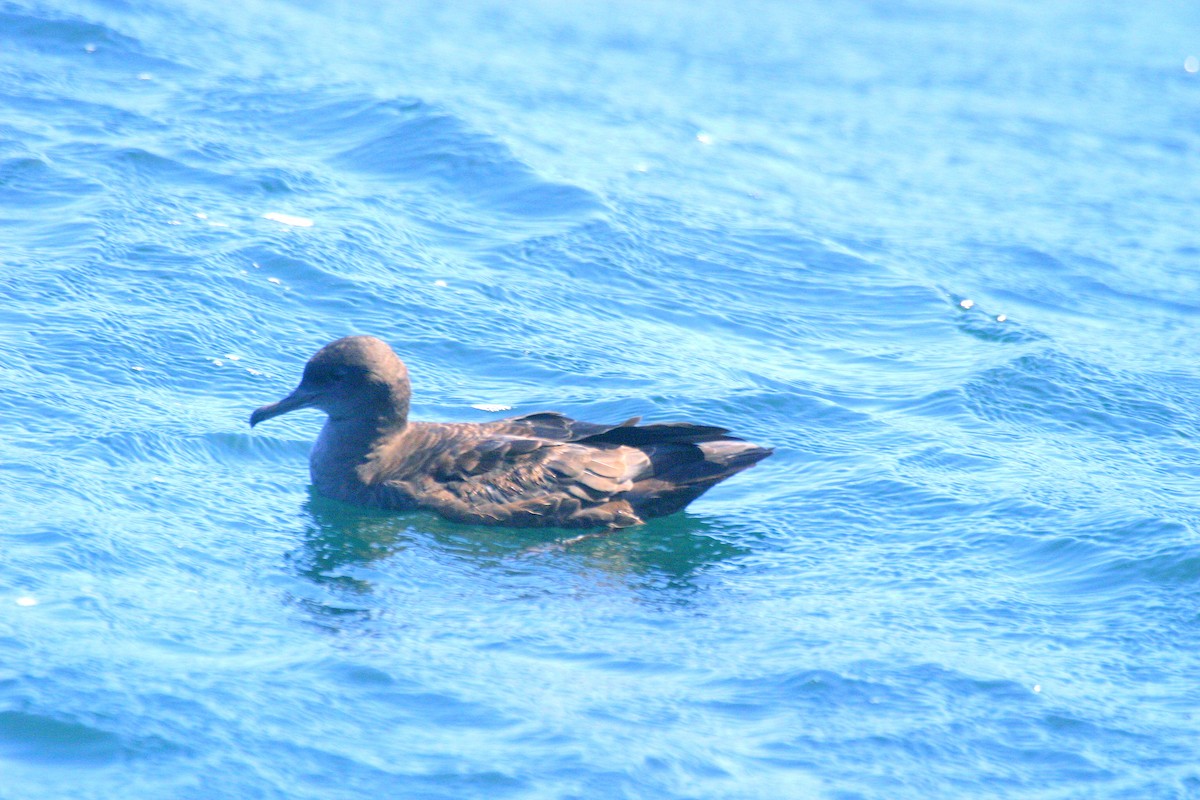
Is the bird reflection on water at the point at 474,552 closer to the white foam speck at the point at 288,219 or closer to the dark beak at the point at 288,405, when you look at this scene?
the dark beak at the point at 288,405

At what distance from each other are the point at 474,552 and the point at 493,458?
25.2 inches

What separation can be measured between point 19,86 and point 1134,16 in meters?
16.9

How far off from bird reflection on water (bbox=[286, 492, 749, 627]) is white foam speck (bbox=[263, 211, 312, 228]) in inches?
177

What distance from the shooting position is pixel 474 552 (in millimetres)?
7660

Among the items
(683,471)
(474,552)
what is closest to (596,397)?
(683,471)

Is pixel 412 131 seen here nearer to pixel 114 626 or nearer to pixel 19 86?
pixel 19 86

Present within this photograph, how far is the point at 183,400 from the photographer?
9.27 meters

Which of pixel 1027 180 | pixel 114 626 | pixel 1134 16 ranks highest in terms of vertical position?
pixel 1134 16

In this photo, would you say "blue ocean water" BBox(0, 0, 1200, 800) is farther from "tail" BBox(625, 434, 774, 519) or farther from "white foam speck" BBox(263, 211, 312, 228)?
"tail" BBox(625, 434, 774, 519)

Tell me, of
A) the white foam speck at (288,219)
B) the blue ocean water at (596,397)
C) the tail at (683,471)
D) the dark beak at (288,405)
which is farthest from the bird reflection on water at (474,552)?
the white foam speck at (288,219)

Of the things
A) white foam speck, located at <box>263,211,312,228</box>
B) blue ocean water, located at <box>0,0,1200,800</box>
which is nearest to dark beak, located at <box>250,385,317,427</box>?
blue ocean water, located at <box>0,0,1200,800</box>

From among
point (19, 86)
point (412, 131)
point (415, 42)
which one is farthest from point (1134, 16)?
point (19, 86)

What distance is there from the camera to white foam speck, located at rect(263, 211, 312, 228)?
12.3m

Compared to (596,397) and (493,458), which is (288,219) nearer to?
(596,397)
